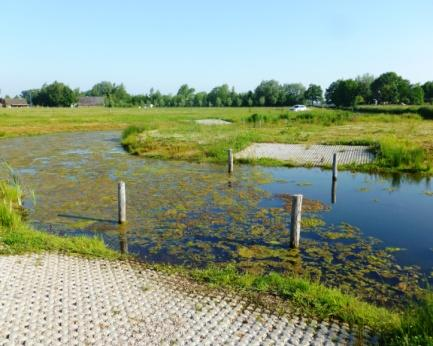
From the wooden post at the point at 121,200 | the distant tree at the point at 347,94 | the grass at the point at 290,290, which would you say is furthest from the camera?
the distant tree at the point at 347,94

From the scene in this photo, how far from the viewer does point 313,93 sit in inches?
4808

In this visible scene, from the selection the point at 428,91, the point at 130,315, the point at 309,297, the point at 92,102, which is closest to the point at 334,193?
the point at 309,297

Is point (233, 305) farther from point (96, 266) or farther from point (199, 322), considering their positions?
point (96, 266)

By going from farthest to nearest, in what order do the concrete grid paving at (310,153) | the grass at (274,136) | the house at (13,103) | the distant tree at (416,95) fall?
the house at (13,103), the distant tree at (416,95), the concrete grid paving at (310,153), the grass at (274,136)

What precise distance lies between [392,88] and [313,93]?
27982mm

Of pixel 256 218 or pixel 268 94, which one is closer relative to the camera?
pixel 256 218

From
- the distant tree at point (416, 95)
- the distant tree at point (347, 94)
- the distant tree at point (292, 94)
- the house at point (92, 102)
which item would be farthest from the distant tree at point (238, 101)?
the distant tree at point (416, 95)

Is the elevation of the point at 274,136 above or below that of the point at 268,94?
below

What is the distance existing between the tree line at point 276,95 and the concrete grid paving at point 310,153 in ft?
245

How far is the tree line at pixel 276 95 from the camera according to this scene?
98.6m

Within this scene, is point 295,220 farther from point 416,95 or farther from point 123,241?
point 416,95

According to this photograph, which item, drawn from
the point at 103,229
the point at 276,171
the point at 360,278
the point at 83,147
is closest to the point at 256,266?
the point at 360,278

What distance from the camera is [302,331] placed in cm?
616

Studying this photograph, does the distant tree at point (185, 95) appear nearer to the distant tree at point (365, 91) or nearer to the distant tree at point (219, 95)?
the distant tree at point (219, 95)
